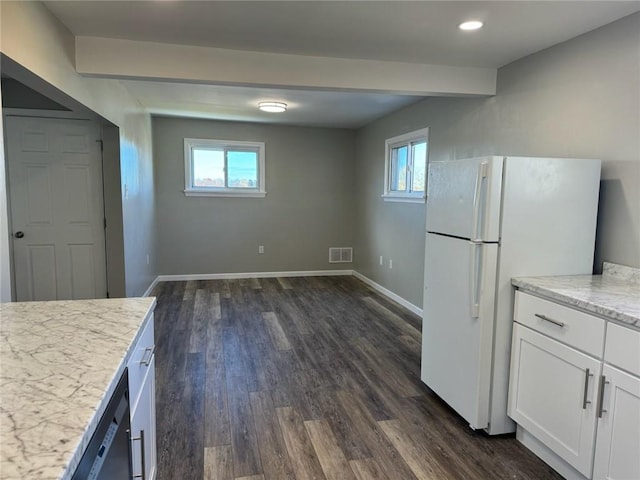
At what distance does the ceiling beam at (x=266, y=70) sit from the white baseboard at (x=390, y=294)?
7.91 ft

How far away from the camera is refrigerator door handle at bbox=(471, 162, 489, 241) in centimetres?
217

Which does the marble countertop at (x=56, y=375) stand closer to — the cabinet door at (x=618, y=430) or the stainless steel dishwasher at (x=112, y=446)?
the stainless steel dishwasher at (x=112, y=446)

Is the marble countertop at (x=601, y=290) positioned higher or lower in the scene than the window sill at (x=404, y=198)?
lower

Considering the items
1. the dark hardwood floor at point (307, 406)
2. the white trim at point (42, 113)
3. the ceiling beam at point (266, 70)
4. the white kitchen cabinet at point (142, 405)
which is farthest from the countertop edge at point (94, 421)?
the white trim at point (42, 113)

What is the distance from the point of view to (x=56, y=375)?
1.01 m

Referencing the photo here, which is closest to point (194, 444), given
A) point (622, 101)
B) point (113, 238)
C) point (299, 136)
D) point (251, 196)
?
point (113, 238)

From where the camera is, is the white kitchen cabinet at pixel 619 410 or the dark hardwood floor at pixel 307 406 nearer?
the white kitchen cabinet at pixel 619 410

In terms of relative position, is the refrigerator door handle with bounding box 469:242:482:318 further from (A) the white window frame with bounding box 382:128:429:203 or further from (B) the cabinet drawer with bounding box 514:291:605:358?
(A) the white window frame with bounding box 382:128:429:203

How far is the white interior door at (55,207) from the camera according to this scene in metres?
3.50

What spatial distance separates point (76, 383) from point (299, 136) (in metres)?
5.82

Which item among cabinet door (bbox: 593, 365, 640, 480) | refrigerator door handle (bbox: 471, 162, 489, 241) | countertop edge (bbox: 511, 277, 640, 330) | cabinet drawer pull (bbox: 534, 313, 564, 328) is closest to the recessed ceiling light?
refrigerator door handle (bbox: 471, 162, 489, 241)

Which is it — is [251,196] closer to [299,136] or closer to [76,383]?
[299,136]

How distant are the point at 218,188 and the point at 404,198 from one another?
292cm

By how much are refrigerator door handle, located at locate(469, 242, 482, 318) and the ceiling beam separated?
1.54 m
